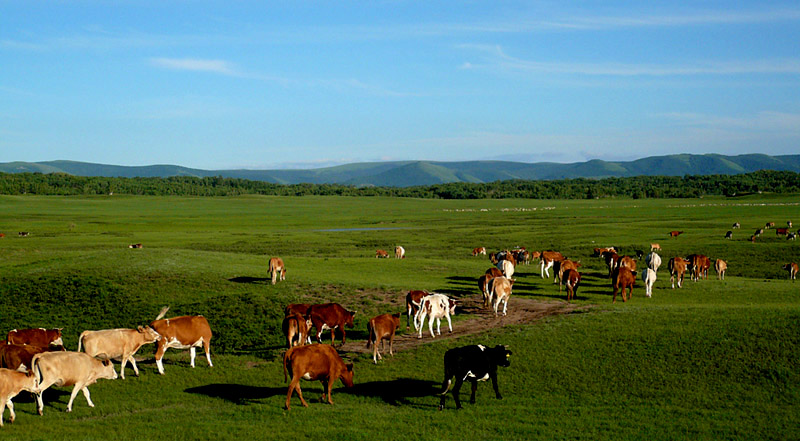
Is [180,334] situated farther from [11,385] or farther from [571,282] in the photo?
[571,282]

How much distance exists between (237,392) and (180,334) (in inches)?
134

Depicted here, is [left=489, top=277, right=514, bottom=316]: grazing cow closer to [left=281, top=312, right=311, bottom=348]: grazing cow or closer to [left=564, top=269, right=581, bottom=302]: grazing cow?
[left=564, top=269, right=581, bottom=302]: grazing cow

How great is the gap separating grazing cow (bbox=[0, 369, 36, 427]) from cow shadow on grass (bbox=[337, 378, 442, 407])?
23.4 feet

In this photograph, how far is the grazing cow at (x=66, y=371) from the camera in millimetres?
13695

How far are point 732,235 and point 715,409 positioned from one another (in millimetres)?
52283

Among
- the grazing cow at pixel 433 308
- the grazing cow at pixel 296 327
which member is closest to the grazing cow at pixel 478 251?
the grazing cow at pixel 433 308

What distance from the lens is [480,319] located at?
23.2 m

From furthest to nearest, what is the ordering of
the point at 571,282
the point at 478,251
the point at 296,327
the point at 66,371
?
the point at 478,251
the point at 571,282
the point at 296,327
the point at 66,371

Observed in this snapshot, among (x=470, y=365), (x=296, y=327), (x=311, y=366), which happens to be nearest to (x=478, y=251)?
(x=296, y=327)

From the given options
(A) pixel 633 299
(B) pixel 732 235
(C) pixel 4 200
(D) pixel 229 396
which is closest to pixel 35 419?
(D) pixel 229 396

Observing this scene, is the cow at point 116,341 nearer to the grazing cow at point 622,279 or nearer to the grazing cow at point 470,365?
the grazing cow at point 470,365

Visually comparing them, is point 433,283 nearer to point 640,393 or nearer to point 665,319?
point 665,319

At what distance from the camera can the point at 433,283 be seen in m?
31.5

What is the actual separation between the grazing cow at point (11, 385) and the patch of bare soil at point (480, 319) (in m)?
8.83
